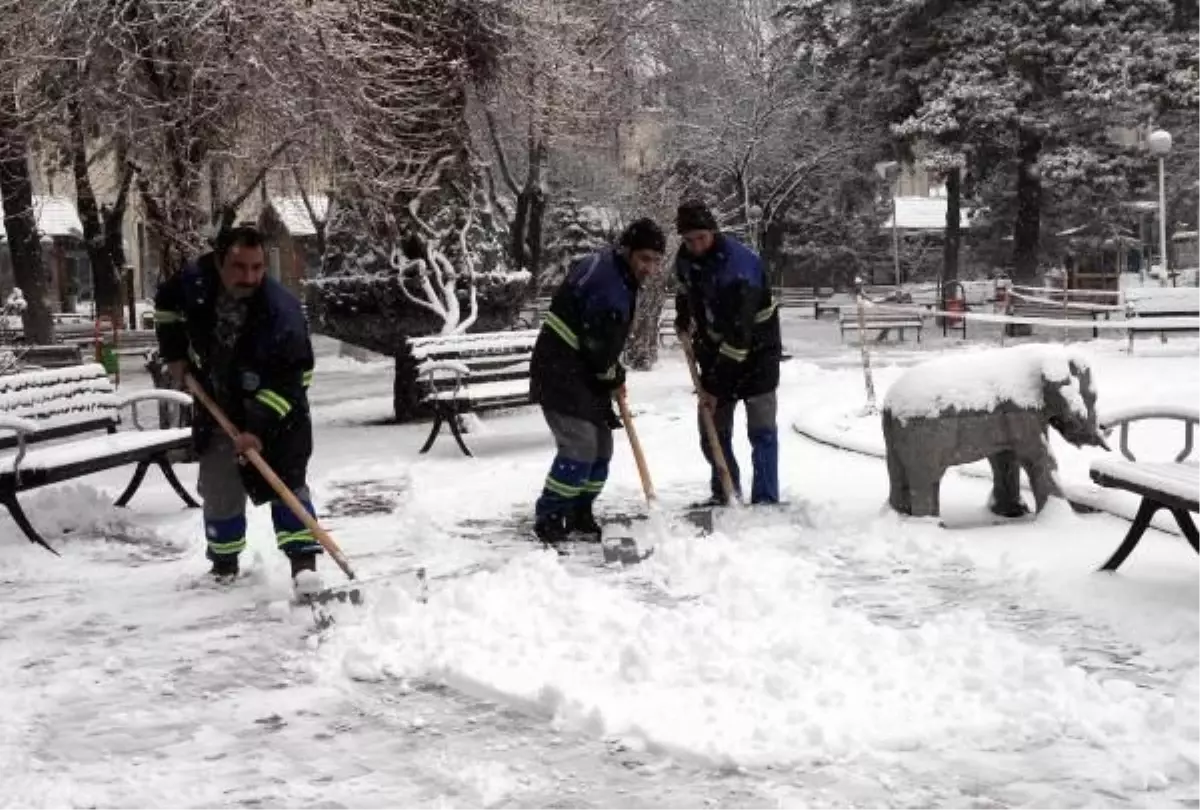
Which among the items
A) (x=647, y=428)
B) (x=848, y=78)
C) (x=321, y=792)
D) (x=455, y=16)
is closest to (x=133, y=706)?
(x=321, y=792)

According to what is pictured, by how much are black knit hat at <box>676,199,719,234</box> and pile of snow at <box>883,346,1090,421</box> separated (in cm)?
134

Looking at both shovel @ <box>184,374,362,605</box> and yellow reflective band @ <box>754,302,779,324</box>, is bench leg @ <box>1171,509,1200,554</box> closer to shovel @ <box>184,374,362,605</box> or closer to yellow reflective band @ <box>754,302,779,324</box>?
yellow reflective band @ <box>754,302,779,324</box>

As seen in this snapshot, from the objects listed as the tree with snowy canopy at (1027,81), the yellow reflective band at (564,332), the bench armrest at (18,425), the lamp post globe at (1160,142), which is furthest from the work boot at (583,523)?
the tree with snowy canopy at (1027,81)

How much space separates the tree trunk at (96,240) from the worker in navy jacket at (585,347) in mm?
9627

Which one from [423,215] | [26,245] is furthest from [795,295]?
[423,215]

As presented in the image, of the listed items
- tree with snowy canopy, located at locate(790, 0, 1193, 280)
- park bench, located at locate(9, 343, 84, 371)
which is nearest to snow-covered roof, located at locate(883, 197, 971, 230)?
tree with snowy canopy, located at locate(790, 0, 1193, 280)

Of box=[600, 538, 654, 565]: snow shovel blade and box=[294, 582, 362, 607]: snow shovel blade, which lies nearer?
box=[294, 582, 362, 607]: snow shovel blade

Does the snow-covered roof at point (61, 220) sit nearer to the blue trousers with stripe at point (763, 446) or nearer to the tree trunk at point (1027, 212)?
the tree trunk at point (1027, 212)

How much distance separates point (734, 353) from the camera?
684cm

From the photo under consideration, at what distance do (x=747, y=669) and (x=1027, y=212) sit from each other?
26471 mm

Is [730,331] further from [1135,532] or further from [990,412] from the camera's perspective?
[1135,532]

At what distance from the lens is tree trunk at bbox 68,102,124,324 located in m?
17.3

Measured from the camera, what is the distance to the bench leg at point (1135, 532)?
5.05m

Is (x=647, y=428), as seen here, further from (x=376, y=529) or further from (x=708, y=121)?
(x=708, y=121)
